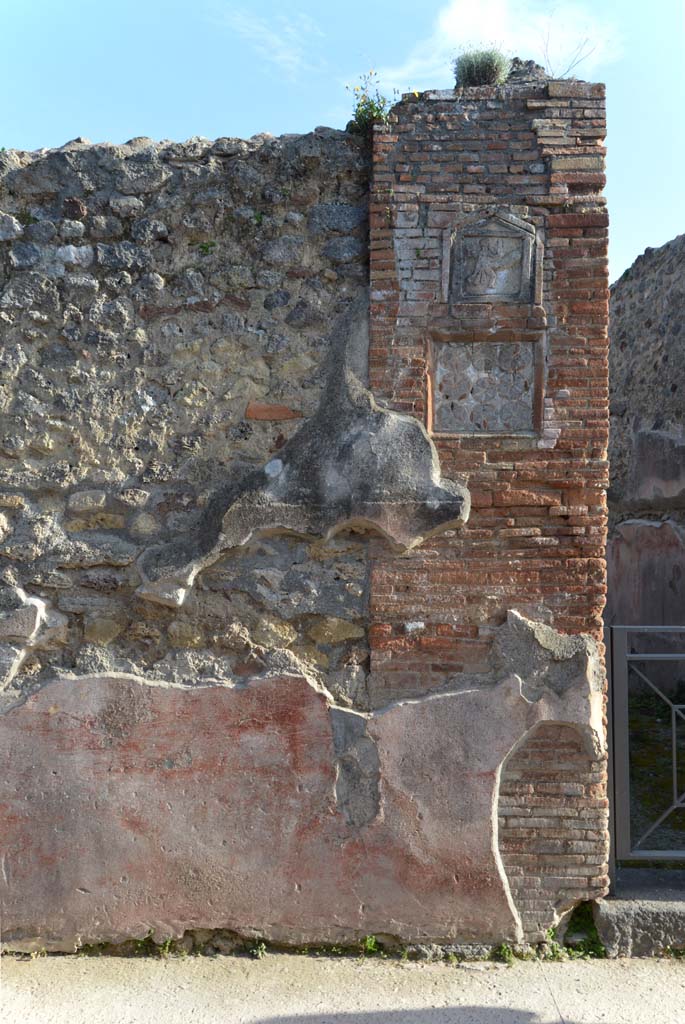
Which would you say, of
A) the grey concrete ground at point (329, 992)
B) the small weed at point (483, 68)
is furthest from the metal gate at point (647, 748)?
the small weed at point (483, 68)

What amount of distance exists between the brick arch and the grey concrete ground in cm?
27

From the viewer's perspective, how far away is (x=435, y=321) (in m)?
3.91

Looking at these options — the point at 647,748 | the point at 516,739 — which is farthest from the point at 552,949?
the point at 647,748

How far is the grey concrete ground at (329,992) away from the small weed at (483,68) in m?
3.82

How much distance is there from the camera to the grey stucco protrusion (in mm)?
3830

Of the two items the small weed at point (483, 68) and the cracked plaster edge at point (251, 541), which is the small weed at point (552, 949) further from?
the small weed at point (483, 68)

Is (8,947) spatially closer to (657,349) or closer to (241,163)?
(241,163)

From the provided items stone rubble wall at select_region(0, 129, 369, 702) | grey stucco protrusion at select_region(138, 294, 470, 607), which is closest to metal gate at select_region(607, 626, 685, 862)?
grey stucco protrusion at select_region(138, 294, 470, 607)

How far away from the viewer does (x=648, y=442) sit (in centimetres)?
880

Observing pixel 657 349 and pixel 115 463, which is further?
pixel 657 349

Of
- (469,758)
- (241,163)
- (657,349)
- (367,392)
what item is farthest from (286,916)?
(657,349)

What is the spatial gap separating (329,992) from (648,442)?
6569 mm

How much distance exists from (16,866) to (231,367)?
89.9 inches

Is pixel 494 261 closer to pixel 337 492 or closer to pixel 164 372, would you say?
pixel 337 492
